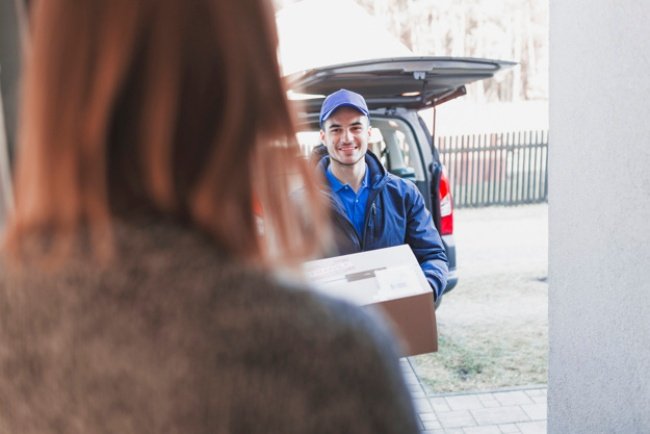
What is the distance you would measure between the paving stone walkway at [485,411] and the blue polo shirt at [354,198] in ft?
4.22

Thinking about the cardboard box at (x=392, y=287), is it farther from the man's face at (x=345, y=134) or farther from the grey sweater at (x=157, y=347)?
the grey sweater at (x=157, y=347)

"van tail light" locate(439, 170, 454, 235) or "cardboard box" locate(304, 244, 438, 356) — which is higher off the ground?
"cardboard box" locate(304, 244, 438, 356)

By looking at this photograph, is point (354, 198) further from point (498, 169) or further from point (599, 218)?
point (498, 169)

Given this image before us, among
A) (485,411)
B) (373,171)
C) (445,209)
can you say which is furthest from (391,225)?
(445,209)

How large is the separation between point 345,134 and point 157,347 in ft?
9.96

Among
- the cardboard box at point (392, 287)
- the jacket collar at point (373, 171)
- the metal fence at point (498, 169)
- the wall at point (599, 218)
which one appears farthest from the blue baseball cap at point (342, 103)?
the metal fence at point (498, 169)

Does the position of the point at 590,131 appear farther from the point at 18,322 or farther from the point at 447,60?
the point at 18,322

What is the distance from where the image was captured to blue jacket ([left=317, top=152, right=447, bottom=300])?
3443mm

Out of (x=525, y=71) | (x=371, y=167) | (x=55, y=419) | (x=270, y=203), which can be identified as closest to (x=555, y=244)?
(x=371, y=167)

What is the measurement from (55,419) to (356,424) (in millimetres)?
355

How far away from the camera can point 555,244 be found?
3359mm

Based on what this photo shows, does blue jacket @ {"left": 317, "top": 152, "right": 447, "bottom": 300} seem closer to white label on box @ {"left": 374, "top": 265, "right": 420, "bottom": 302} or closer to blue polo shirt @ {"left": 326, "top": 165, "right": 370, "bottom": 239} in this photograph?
blue polo shirt @ {"left": 326, "top": 165, "right": 370, "bottom": 239}

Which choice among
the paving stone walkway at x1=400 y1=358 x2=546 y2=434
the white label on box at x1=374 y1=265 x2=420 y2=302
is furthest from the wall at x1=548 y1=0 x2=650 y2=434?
the paving stone walkway at x1=400 y1=358 x2=546 y2=434

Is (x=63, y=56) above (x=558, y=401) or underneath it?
above
